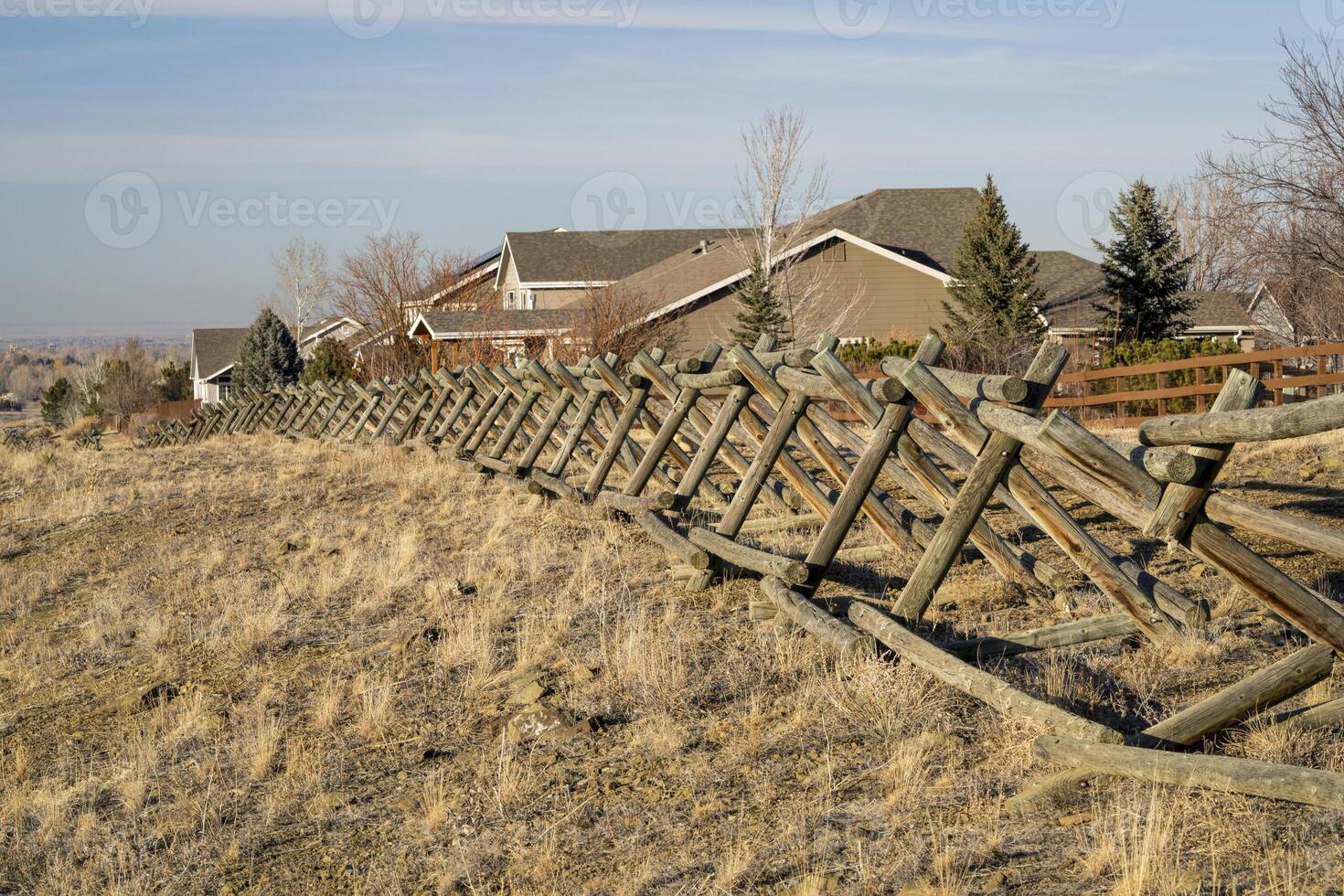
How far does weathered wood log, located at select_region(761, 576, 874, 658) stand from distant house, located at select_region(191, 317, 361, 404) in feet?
215

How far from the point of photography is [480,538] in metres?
10.7

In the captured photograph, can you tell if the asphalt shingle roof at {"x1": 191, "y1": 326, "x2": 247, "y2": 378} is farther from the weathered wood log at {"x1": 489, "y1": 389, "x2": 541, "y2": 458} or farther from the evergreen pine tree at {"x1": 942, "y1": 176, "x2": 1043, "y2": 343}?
the weathered wood log at {"x1": 489, "y1": 389, "x2": 541, "y2": 458}

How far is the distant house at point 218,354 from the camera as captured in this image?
235 feet

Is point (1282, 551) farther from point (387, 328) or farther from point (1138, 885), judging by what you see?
point (387, 328)

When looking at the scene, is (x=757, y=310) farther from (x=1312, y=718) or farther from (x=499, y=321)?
(x=1312, y=718)

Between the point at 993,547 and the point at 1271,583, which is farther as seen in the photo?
the point at 993,547

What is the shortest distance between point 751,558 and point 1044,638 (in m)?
1.91

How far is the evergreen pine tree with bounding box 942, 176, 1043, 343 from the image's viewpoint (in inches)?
1275

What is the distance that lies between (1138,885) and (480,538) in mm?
7731

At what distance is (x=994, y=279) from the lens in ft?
107

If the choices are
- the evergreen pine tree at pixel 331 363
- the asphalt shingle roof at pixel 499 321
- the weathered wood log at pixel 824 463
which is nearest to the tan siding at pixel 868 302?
the asphalt shingle roof at pixel 499 321

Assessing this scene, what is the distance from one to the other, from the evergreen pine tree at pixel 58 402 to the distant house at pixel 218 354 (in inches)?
291

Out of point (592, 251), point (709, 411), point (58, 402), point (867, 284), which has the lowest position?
point (58, 402)

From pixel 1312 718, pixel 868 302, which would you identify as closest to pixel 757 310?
pixel 868 302
